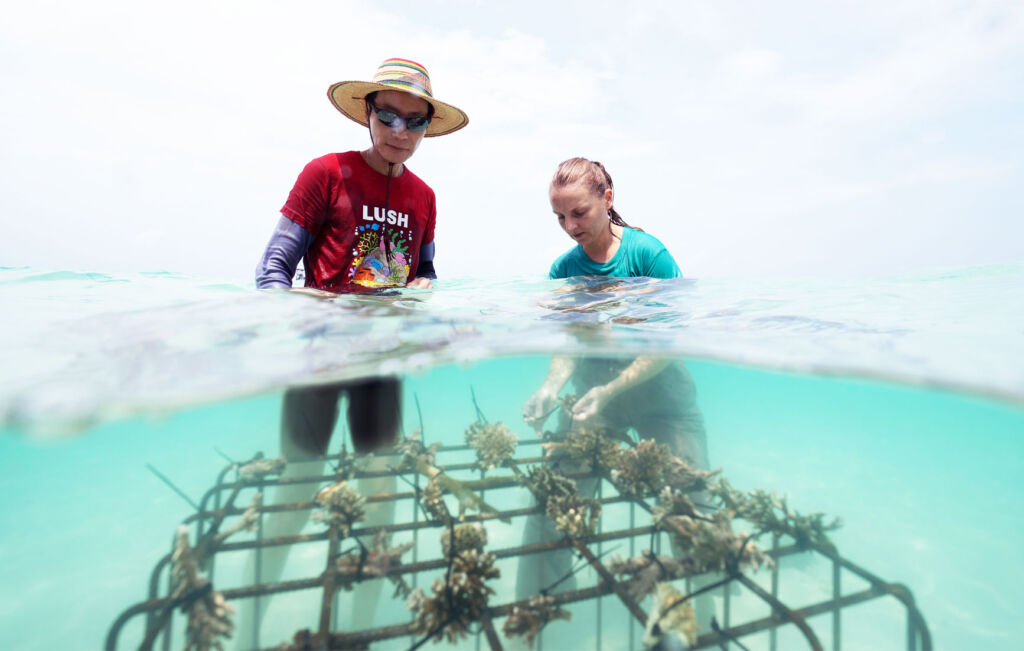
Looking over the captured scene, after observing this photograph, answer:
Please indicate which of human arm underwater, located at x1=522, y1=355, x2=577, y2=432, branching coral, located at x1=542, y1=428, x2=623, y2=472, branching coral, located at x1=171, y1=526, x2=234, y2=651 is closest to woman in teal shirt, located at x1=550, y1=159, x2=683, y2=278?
human arm underwater, located at x1=522, y1=355, x2=577, y2=432

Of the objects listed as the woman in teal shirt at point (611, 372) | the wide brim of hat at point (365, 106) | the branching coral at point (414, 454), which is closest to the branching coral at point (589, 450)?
the woman in teal shirt at point (611, 372)

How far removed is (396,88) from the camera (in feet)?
12.6

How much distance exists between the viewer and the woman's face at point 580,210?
4852 millimetres

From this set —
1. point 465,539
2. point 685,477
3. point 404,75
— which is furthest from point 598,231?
point 465,539

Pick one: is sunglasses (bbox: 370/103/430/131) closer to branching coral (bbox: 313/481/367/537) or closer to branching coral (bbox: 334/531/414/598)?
branching coral (bbox: 313/481/367/537)

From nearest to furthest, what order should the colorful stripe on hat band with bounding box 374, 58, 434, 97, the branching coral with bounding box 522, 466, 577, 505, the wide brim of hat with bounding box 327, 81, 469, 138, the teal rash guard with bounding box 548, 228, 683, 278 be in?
the branching coral with bounding box 522, 466, 577, 505 < the colorful stripe on hat band with bounding box 374, 58, 434, 97 < the wide brim of hat with bounding box 327, 81, 469, 138 < the teal rash guard with bounding box 548, 228, 683, 278

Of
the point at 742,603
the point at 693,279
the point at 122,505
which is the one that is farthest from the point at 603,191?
the point at 122,505

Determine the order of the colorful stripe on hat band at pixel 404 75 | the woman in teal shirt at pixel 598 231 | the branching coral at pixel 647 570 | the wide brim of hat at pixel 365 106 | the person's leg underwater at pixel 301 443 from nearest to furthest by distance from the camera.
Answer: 1. the branching coral at pixel 647 570
2. the person's leg underwater at pixel 301 443
3. the colorful stripe on hat band at pixel 404 75
4. the wide brim of hat at pixel 365 106
5. the woman in teal shirt at pixel 598 231

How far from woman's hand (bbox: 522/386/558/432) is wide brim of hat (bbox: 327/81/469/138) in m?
3.06

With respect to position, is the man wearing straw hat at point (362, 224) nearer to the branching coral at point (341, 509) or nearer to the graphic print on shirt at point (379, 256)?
the graphic print on shirt at point (379, 256)

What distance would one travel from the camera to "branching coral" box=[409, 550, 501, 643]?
2.63 metres

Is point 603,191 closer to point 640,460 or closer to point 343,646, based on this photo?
point 640,460

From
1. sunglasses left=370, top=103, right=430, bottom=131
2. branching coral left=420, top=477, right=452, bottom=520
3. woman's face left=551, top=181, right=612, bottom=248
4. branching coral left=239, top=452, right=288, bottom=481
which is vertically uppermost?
sunglasses left=370, top=103, right=430, bottom=131

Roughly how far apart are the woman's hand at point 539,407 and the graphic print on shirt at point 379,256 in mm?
1988
